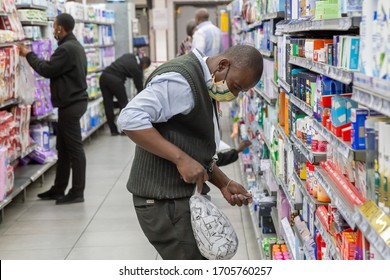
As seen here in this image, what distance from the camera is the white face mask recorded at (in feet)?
9.87

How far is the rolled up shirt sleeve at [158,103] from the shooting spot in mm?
2852

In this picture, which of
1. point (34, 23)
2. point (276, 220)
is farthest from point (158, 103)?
point (34, 23)

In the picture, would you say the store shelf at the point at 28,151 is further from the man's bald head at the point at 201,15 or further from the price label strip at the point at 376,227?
the price label strip at the point at 376,227

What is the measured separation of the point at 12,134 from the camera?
6926 millimetres

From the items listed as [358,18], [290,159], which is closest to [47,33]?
[290,159]

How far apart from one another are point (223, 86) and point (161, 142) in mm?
371

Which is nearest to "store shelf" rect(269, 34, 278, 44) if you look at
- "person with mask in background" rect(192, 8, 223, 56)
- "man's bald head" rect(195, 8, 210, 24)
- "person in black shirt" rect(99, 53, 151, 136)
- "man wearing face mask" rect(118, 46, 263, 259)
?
"man wearing face mask" rect(118, 46, 263, 259)

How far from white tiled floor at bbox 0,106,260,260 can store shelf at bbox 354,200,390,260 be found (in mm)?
3287

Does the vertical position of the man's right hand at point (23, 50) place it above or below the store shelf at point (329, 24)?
below

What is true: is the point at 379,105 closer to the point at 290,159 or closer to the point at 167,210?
the point at 167,210

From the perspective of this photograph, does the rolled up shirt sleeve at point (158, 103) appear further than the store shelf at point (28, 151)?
No

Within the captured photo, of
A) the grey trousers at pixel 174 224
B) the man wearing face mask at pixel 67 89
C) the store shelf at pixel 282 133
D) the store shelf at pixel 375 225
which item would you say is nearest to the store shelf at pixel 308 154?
the store shelf at pixel 282 133

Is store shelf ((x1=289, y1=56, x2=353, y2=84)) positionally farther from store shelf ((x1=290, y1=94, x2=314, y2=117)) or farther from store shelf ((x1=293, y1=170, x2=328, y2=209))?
store shelf ((x1=293, y1=170, x2=328, y2=209))

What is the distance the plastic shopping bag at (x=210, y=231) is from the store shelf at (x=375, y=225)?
89 cm
